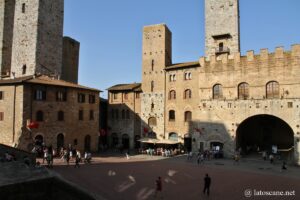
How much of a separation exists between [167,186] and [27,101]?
20.3 meters

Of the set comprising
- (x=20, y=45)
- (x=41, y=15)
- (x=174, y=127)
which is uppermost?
(x=41, y=15)

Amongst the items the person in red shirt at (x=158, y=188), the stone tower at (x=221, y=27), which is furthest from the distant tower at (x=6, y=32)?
the person in red shirt at (x=158, y=188)

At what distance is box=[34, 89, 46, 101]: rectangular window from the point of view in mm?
30561

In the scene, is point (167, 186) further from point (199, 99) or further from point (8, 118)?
point (8, 118)

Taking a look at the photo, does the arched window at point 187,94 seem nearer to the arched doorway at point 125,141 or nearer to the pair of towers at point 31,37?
the arched doorway at point 125,141

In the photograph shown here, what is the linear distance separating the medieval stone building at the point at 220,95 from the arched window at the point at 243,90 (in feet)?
0.39

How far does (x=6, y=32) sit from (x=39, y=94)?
19.9 metres

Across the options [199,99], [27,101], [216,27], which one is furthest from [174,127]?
[27,101]

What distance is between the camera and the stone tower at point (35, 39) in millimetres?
39344

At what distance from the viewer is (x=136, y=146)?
41.7 meters

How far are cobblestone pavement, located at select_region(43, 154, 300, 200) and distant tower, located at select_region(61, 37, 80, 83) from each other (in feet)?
82.1

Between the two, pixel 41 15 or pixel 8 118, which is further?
pixel 41 15

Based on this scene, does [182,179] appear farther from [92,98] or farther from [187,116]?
[92,98]

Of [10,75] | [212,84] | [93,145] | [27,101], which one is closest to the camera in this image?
[27,101]
